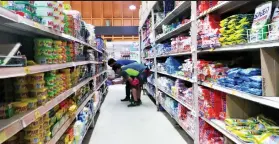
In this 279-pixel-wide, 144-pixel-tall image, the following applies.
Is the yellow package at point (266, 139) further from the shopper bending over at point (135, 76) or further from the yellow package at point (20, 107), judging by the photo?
the shopper bending over at point (135, 76)

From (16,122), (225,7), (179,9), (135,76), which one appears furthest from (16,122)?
(135,76)

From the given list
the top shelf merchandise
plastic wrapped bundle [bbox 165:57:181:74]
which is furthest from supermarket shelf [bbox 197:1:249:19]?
plastic wrapped bundle [bbox 165:57:181:74]

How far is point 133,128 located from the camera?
4.20 metres

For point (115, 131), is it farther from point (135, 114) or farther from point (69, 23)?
point (69, 23)

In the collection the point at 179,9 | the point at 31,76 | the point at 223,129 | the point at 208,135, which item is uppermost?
the point at 179,9

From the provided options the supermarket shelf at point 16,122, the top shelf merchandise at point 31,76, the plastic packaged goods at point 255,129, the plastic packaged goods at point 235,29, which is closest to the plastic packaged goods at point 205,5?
the plastic packaged goods at point 235,29

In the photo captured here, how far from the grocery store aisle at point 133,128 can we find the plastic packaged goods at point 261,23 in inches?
85.3

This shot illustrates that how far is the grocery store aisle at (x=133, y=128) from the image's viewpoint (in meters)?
3.55

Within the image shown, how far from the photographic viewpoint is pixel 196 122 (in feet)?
9.51

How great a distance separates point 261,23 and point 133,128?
3.04 m

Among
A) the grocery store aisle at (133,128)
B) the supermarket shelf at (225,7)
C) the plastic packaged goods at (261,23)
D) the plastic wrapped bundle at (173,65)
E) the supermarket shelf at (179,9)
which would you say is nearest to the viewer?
the plastic packaged goods at (261,23)

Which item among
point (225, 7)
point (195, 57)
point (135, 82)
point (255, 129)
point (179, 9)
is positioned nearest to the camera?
point (255, 129)

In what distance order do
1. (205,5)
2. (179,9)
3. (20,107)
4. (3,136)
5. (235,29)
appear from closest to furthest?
(3,136)
(20,107)
(235,29)
(205,5)
(179,9)

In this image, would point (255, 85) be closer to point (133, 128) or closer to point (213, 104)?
point (213, 104)
